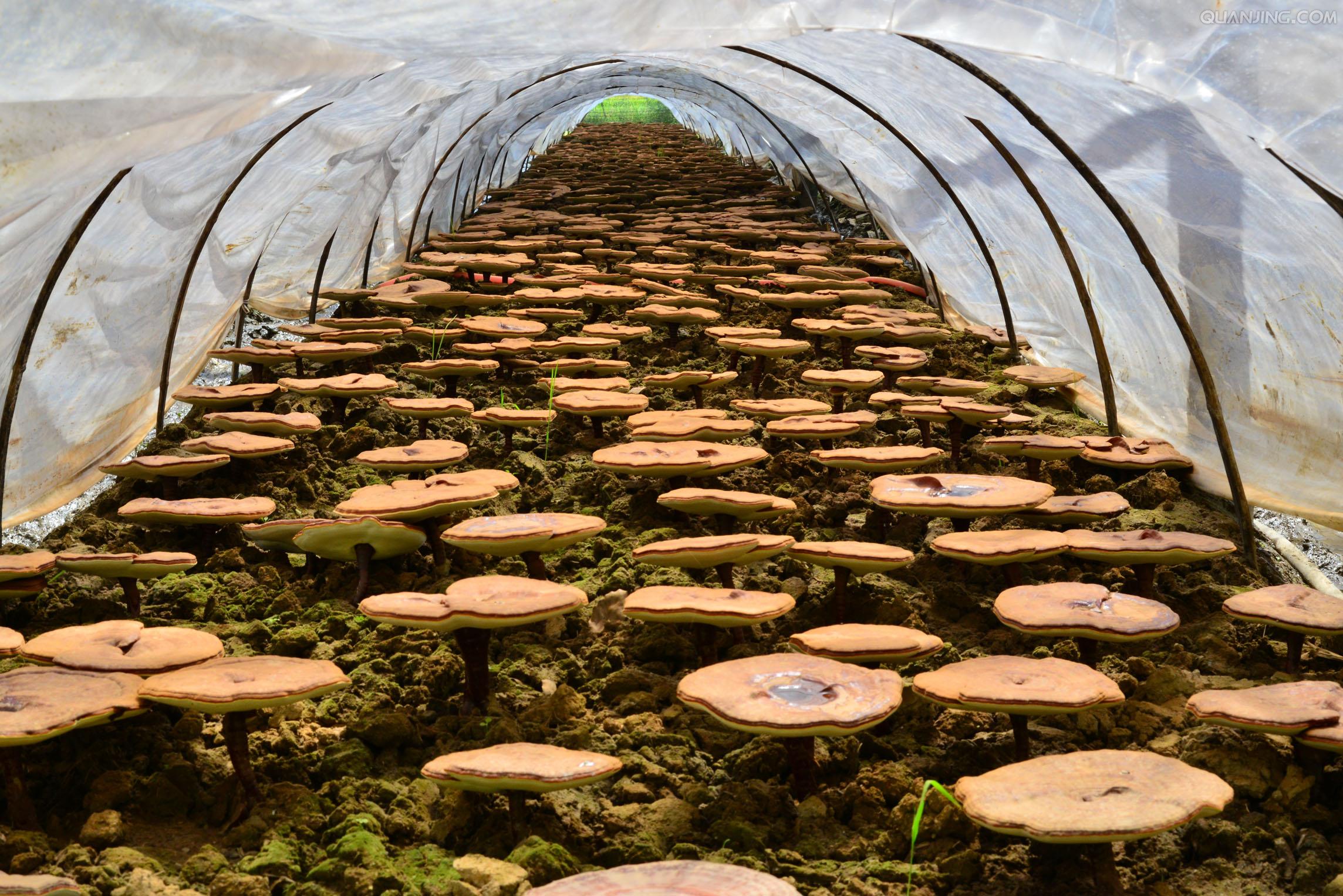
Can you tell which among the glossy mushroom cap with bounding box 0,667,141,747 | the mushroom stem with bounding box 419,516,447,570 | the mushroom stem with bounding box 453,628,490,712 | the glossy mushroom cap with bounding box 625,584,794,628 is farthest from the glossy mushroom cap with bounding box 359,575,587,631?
the mushroom stem with bounding box 419,516,447,570

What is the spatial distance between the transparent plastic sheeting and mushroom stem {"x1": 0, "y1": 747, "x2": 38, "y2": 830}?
171cm

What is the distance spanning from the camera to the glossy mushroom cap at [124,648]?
3033 millimetres

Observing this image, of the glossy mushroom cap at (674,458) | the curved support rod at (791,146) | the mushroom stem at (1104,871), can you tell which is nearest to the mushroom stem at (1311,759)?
the mushroom stem at (1104,871)

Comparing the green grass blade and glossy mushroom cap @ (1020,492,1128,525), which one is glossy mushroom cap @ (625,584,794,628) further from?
glossy mushroom cap @ (1020,492,1128,525)

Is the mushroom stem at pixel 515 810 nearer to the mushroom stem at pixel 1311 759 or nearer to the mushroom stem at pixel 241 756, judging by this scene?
the mushroom stem at pixel 241 756

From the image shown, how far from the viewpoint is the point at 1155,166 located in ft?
16.2

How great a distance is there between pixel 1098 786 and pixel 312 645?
270 cm

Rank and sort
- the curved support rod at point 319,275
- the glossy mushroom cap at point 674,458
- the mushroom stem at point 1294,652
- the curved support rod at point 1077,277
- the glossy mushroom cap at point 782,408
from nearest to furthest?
the mushroom stem at point 1294,652
the glossy mushroom cap at point 674,458
the glossy mushroom cap at point 782,408
the curved support rod at point 1077,277
the curved support rod at point 319,275

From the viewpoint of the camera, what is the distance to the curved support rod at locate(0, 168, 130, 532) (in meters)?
4.80

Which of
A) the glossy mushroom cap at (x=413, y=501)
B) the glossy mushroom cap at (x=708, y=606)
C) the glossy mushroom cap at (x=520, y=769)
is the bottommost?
the glossy mushroom cap at (x=520, y=769)

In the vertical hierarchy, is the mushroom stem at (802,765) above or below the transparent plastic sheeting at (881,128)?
below

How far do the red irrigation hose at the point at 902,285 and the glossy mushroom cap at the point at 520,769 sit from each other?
7.36 metres

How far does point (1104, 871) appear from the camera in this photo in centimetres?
258

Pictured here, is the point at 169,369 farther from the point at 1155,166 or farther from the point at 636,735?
the point at 1155,166
